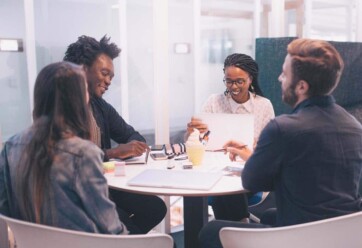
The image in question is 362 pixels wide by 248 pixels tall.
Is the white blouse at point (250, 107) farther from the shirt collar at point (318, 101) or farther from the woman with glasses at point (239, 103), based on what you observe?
the shirt collar at point (318, 101)

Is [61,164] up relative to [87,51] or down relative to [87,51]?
down

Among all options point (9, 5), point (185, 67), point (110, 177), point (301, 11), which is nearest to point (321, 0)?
point (301, 11)

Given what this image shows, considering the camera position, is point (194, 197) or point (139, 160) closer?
point (194, 197)

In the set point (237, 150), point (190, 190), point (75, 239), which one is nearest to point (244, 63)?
point (237, 150)

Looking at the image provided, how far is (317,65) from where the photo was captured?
142cm

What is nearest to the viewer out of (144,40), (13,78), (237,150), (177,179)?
(177,179)

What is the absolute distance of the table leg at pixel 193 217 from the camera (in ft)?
6.40

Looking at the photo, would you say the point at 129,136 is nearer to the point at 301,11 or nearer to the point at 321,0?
the point at 301,11

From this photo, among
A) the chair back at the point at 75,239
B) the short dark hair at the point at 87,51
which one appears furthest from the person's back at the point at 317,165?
the short dark hair at the point at 87,51

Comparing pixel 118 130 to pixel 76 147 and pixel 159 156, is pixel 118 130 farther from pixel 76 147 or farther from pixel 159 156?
pixel 76 147

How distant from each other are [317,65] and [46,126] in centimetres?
93

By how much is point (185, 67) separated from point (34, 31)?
121cm

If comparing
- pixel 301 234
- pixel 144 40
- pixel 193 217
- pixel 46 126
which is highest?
pixel 144 40

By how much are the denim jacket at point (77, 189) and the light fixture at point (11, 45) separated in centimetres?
142
